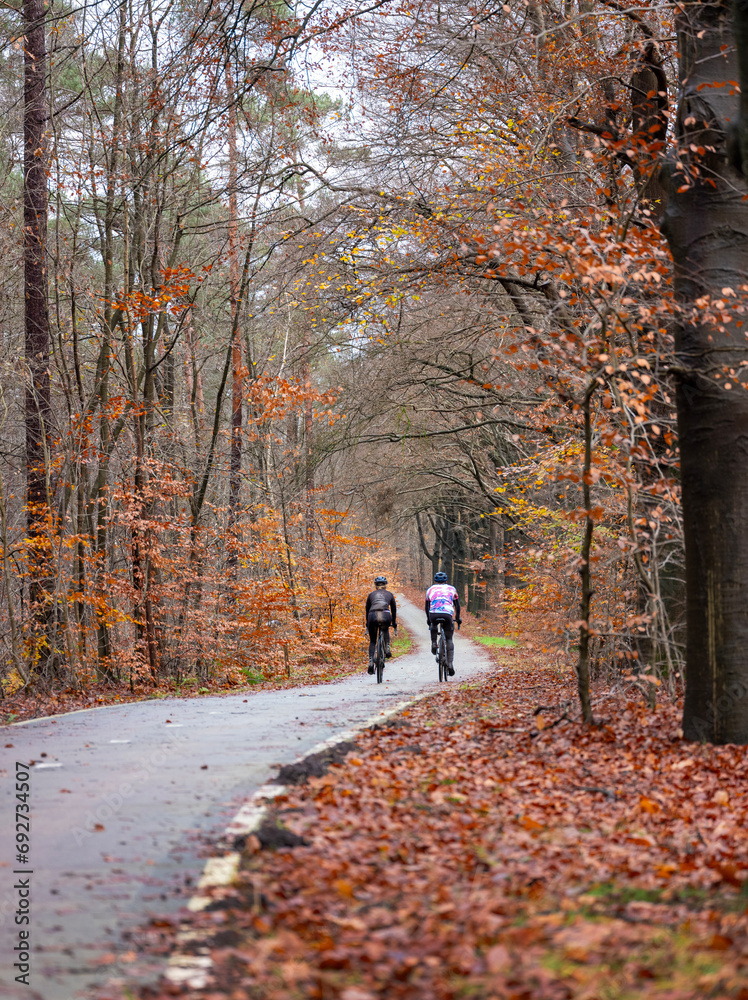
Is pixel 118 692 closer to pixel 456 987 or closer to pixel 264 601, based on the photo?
pixel 264 601

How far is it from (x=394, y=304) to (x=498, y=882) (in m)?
13.5

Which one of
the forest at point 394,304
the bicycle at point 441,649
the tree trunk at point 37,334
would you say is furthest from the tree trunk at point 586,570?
the tree trunk at point 37,334

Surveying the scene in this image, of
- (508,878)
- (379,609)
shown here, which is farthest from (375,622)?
(508,878)

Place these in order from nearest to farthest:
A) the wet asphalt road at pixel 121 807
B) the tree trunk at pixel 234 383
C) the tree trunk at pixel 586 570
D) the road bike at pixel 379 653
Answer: the wet asphalt road at pixel 121 807, the tree trunk at pixel 586 570, the road bike at pixel 379 653, the tree trunk at pixel 234 383

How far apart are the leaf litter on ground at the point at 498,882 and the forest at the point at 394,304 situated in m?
1.88

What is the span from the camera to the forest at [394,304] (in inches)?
343

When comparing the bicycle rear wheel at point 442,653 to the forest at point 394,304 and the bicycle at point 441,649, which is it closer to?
the bicycle at point 441,649

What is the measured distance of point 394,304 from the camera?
56.0 ft

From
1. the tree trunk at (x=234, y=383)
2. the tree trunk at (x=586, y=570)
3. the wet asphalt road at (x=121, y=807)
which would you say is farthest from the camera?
the tree trunk at (x=234, y=383)

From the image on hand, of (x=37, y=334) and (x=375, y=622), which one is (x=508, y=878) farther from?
(x=37, y=334)

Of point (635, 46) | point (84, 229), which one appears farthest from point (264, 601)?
point (635, 46)

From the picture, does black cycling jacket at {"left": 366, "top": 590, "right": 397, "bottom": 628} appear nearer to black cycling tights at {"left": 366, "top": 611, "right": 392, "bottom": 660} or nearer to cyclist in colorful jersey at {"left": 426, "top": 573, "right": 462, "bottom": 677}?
black cycling tights at {"left": 366, "top": 611, "right": 392, "bottom": 660}

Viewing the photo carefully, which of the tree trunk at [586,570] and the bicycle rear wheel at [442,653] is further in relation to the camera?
the bicycle rear wheel at [442,653]

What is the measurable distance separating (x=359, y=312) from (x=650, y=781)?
1171cm
